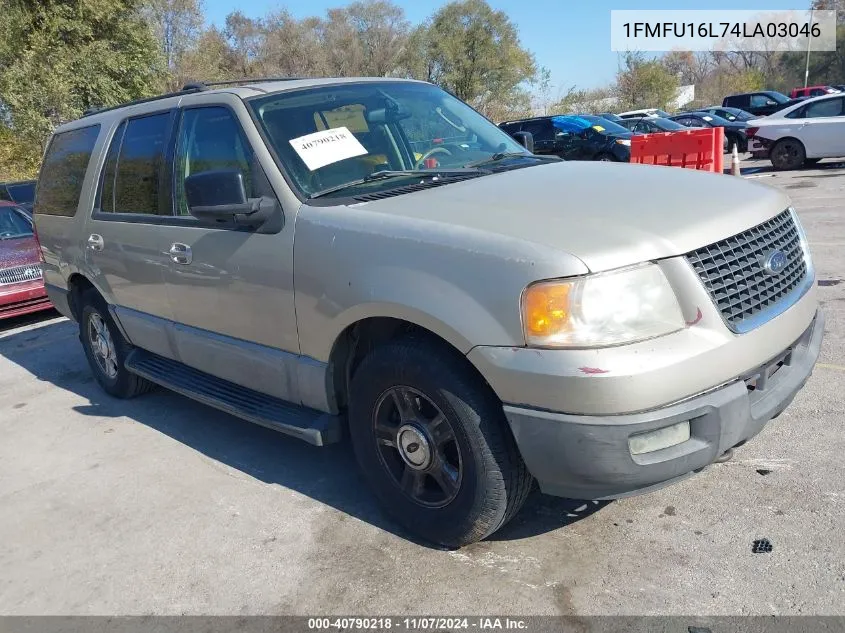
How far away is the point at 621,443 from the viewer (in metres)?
2.52

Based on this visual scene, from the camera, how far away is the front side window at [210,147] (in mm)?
3623

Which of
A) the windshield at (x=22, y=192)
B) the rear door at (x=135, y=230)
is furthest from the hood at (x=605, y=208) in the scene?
the windshield at (x=22, y=192)

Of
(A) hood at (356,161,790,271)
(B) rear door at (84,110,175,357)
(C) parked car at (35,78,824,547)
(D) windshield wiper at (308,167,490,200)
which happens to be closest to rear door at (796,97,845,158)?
(C) parked car at (35,78,824,547)

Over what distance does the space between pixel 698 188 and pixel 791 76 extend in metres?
61.8

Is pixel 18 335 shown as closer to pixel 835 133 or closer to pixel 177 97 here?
pixel 177 97

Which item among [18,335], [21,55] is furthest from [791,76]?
[18,335]

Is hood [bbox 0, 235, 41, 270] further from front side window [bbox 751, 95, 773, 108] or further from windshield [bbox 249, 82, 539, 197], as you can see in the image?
front side window [bbox 751, 95, 773, 108]

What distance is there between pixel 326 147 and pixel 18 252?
6.61 meters

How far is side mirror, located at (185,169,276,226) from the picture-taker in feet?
10.7

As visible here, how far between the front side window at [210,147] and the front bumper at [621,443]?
5.97 ft

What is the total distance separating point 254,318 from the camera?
11.9 ft

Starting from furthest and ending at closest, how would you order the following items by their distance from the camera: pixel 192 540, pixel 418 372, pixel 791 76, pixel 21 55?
pixel 791 76, pixel 21 55, pixel 192 540, pixel 418 372

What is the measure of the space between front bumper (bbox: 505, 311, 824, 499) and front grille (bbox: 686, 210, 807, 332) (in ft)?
0.88

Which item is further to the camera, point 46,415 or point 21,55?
point 21,55
